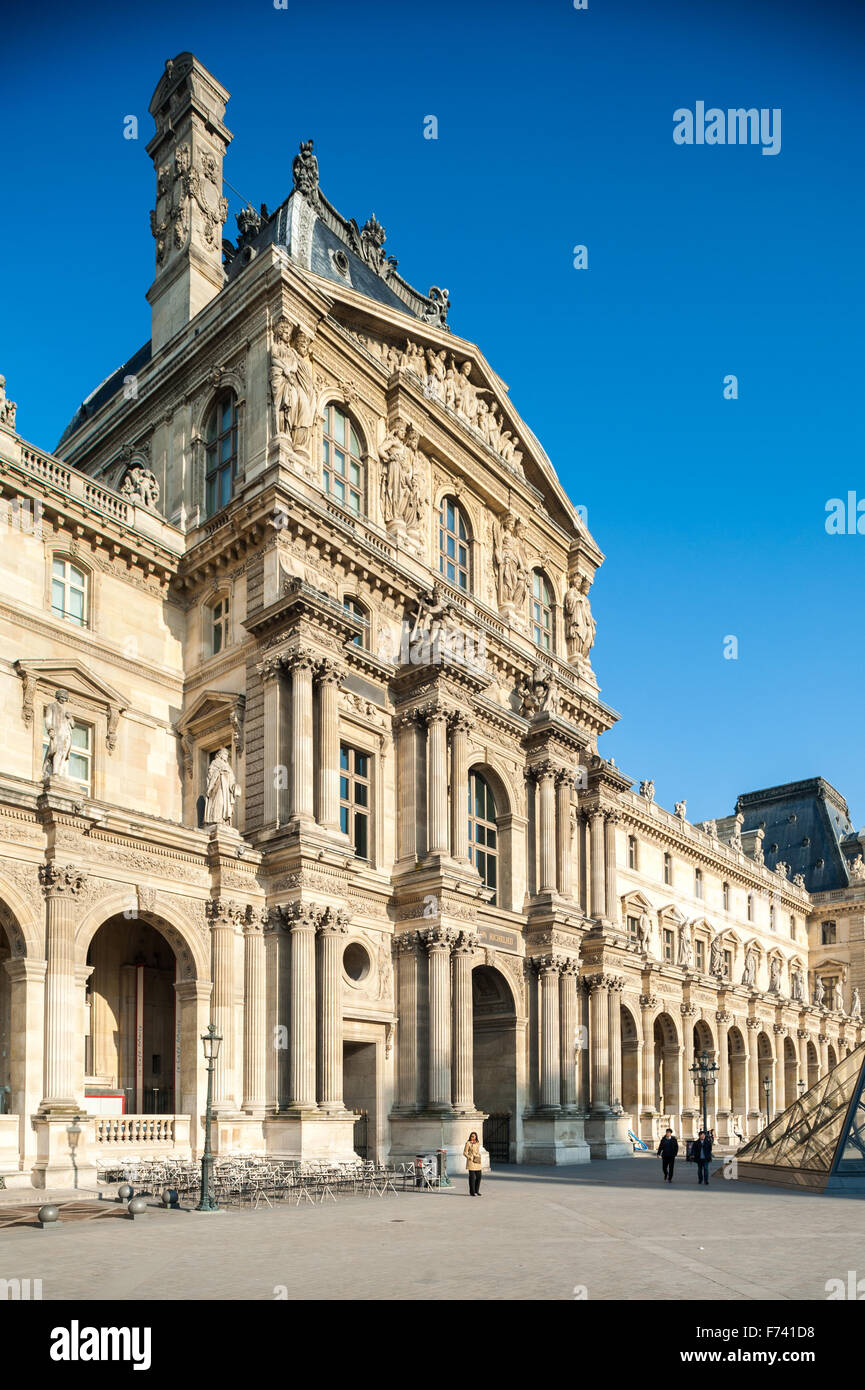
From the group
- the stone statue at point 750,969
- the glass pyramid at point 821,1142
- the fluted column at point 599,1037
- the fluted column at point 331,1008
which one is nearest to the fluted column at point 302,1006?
the fluted column at point 331,1008

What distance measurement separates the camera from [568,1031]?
1604 inches

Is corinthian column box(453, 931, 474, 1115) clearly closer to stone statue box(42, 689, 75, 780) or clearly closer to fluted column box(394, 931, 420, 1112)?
fluted column box(394, 931, 420, 1112)

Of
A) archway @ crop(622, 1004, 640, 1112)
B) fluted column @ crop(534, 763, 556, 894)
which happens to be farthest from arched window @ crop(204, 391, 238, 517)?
archway @ crop(622, 1004, 640, 1112)

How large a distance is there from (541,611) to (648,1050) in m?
19.8

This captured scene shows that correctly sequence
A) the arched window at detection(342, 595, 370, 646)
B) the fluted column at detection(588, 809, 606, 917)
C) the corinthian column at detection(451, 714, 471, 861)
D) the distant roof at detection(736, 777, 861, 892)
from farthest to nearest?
the distant roof at detection(736, 777, 861, 892) < the fluted column at detection(588, 809, 606, 917) < the corinthian column at detection(451, 714, 471, 861) < the arched window at detection(342, 595, 370, 646)

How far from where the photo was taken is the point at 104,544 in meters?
33.6

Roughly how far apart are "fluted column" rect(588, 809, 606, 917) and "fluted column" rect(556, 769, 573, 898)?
9.95 feet

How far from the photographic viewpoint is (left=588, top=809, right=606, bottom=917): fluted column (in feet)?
150

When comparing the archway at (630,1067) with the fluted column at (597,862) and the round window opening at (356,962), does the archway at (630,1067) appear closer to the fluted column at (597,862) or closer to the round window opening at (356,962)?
the fluted column at (597,862)

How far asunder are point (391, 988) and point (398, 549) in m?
13.6

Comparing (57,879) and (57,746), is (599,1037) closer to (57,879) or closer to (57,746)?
(57,879)

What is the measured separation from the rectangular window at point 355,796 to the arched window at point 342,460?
760cm

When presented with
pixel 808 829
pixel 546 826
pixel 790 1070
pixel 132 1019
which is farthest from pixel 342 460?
pixel 808 829
